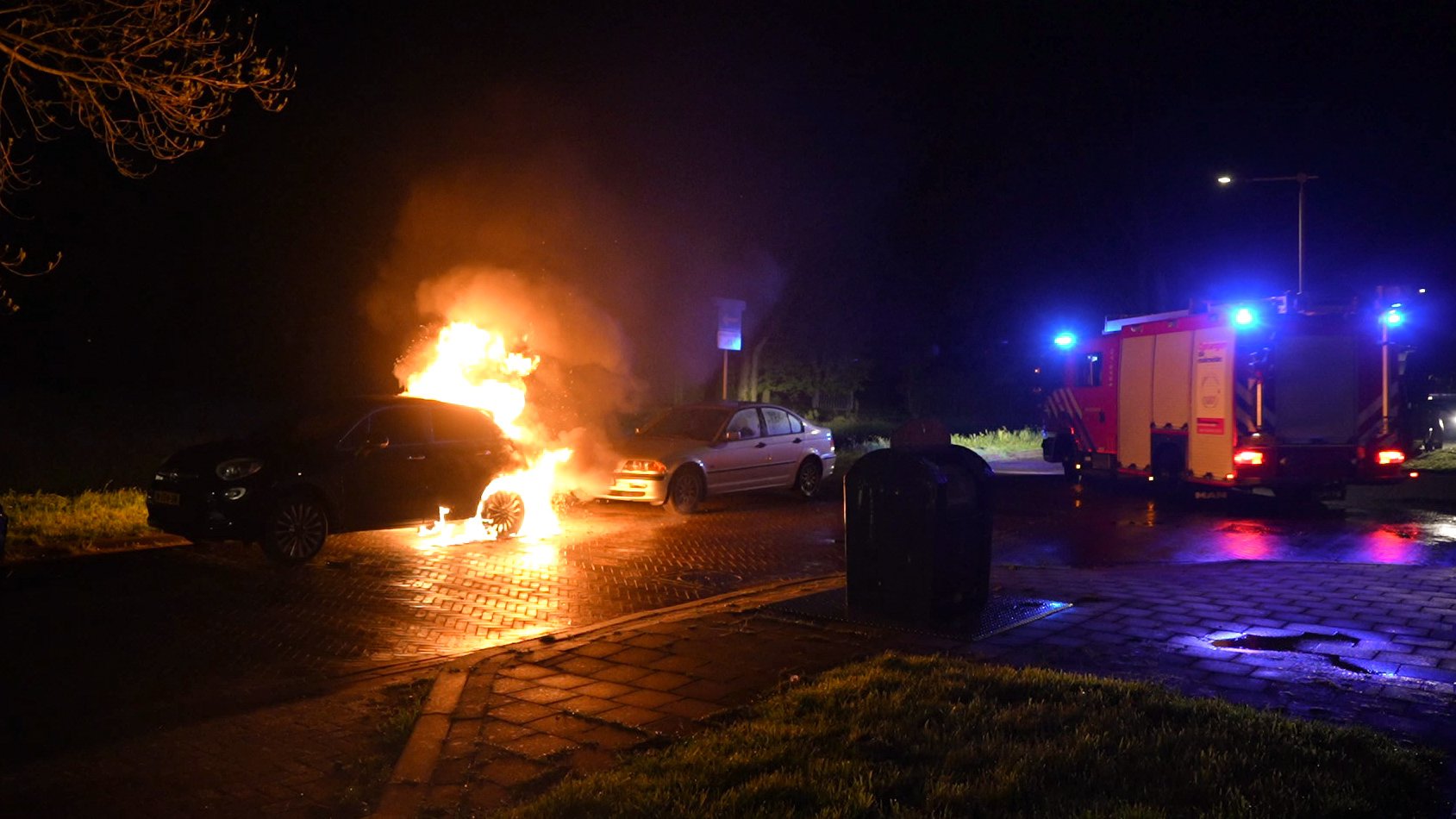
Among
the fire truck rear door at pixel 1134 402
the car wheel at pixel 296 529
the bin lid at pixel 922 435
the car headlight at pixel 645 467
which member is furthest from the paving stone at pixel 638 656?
the fire truck rear door at pixel 1134 402

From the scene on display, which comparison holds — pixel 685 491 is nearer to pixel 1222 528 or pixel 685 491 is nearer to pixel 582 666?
pixel 1222 528

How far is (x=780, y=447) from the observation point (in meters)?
15.4

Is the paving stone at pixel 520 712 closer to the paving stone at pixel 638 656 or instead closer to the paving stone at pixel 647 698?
the paving stone at pixel 647 698

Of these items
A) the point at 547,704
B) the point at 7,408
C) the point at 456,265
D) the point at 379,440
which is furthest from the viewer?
the point at 7,408

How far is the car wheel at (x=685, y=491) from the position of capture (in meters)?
13.9

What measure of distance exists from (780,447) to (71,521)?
884 centimetres

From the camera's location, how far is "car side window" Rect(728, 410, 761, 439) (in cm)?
1490

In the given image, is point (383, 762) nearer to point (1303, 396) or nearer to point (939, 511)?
point (939, 511)

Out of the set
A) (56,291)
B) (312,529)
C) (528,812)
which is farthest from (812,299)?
(528,812)

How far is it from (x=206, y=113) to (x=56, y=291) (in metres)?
19.8

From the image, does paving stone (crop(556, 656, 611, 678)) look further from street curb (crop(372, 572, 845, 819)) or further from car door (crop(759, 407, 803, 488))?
car door (crop(759, 407, 803, 488))

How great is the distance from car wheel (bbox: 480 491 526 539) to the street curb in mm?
3797

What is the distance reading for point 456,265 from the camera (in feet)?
61.3

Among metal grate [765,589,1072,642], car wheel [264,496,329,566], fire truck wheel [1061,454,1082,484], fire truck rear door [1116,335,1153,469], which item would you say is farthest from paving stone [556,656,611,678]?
fire truck wheel [1061,454,1082,484]
